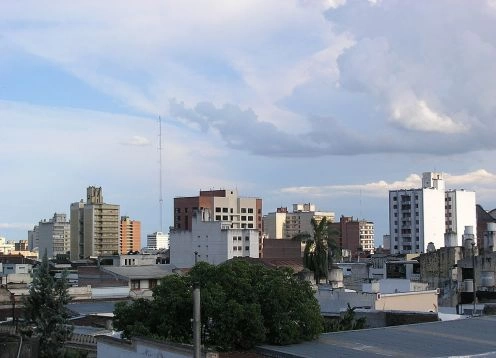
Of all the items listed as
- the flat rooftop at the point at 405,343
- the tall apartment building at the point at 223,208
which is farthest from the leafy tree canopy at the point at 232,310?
the tall apartment building at the point at 223,208

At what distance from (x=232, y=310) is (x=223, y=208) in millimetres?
117013

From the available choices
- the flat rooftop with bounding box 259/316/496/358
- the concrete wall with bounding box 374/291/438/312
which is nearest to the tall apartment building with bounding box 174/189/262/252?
the concrete wall with bounding box 374/291/438/312

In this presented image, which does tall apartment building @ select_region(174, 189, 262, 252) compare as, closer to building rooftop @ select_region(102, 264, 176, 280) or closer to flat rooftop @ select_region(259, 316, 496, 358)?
building rooftop @ select_region(102, 264, 176, 280)

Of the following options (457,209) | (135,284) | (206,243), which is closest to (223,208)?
(206,243)

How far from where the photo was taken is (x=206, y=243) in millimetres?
107875

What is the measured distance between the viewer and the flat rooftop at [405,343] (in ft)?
81.9

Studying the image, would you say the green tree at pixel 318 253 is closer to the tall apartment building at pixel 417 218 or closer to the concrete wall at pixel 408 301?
the concrete wall at pixel 408 301

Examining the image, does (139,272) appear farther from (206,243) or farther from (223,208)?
(223,208)

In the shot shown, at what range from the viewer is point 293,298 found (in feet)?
90.5

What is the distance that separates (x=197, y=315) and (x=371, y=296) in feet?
96.1

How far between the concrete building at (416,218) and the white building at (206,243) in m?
47.9

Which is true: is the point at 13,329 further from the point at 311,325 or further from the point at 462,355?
the point at 462,355

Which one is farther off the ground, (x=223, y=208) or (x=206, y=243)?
(x=223, y=208)

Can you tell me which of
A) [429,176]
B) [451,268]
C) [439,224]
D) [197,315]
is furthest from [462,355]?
[429,176]
